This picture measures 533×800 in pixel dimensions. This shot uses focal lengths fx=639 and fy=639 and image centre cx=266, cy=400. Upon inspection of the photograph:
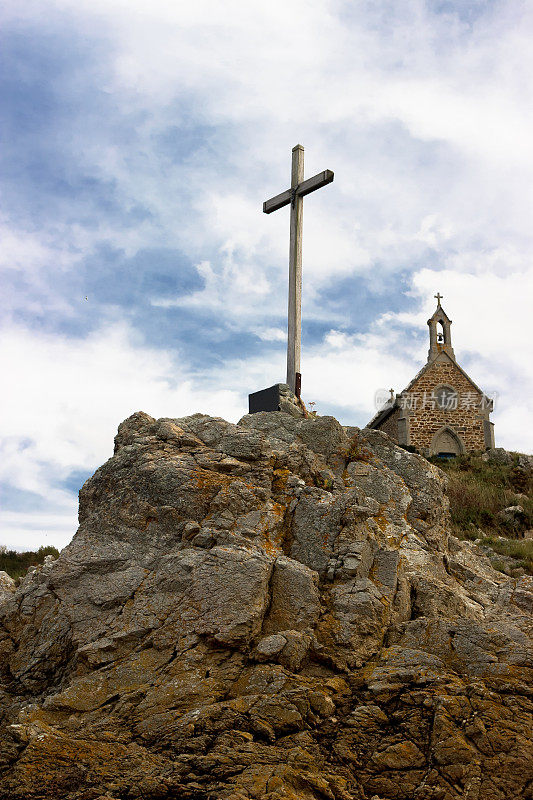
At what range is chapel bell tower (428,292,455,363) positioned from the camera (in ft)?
112

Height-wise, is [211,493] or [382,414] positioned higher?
[382,414]

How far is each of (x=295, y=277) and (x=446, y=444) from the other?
2097cm

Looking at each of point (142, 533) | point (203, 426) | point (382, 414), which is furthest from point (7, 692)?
point (382, 414)

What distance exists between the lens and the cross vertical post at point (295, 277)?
12.4 m

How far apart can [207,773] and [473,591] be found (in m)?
4.84

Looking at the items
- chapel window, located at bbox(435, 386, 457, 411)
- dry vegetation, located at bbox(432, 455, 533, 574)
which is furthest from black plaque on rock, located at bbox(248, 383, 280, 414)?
chapel window, located at bbox(435, 386, 457, 411)

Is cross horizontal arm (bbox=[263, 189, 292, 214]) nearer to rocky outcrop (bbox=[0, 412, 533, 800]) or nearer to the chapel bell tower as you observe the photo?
rocky outcrop (bbox=[0, 412, 533, 800])

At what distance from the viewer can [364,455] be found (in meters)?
9.14

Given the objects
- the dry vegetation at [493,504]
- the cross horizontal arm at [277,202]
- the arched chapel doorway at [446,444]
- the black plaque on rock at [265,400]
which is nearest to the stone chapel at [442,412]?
the arched chapel doorway at [446,444]

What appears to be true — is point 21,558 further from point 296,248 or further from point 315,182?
point 315,182

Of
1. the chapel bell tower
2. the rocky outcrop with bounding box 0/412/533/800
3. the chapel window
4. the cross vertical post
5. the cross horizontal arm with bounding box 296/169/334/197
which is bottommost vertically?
the rocky outcrop with bounding box 0/412/533/800

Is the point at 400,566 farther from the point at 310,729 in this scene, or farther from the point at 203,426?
the point at 203,426

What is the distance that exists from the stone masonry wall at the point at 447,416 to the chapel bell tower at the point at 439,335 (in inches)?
60.5

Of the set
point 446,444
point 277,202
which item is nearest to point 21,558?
point 277,202
